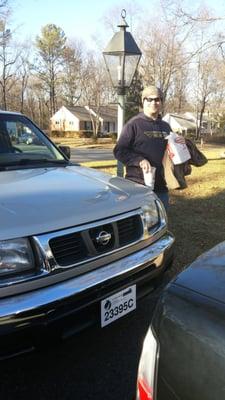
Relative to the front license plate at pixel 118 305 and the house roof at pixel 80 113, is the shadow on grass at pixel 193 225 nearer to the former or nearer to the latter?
the front license plate at pixel 118 305

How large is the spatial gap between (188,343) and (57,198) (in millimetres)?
1723

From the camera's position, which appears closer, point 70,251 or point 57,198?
point 70,251

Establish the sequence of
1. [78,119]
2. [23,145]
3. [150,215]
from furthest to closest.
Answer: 1. [78,119]
2. [23,145]
3. [150,215]

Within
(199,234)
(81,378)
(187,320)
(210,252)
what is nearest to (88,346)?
(81,378)

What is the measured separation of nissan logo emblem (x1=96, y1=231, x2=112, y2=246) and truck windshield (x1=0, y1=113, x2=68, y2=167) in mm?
1266

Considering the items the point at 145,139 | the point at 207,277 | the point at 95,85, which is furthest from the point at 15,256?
the point at 95,85

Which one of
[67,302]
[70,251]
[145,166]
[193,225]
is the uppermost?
[145,166]

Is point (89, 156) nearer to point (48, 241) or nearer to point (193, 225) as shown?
point (193, 225)

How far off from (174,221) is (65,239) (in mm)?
4327

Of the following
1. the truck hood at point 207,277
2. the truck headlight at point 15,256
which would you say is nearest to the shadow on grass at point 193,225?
the truck headlight at point 15,256

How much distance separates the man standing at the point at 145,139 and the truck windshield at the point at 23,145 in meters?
0.73

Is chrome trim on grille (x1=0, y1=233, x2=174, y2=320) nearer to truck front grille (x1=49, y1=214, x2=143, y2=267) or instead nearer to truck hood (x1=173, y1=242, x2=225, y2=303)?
truck front grille (x1=49, y1=214, x2=143, y2=267)

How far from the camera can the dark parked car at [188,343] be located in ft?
4.27

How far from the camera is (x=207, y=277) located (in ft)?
5.54
